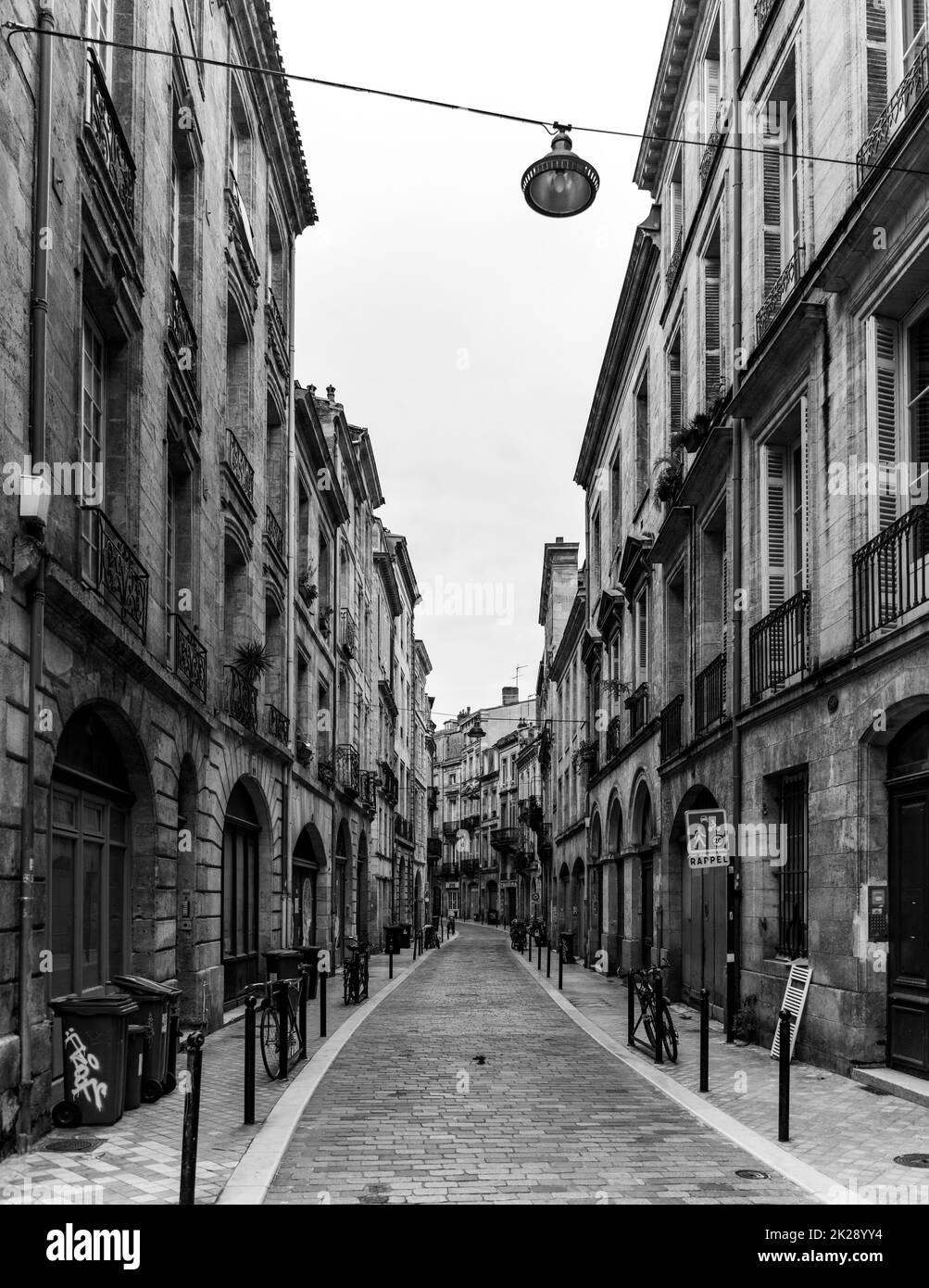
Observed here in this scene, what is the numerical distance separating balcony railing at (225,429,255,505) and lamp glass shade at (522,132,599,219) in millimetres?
8889

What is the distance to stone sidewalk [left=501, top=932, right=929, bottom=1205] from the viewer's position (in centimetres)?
754

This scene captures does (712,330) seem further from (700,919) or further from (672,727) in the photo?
(700,919)

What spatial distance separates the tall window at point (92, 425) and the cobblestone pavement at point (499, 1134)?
5.04 metres

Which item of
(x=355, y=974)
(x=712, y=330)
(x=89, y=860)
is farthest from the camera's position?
(x=355, y=974)

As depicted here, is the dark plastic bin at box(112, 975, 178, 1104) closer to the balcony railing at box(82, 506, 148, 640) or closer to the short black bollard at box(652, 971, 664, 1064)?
the balcony railing at box(82, 506, 148, 640)

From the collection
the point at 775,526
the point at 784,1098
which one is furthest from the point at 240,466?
the point at 784,1098

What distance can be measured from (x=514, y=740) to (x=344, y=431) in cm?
5116

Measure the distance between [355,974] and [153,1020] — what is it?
9936 mm

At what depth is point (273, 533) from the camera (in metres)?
22.5

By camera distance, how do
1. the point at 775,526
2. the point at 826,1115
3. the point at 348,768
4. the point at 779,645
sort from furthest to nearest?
the point at 348,768 < the point at 775,526 < the point at 779,645 < the point at 826,1115

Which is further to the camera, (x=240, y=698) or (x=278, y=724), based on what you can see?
(x=278, y=724)

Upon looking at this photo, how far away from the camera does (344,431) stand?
112ft
